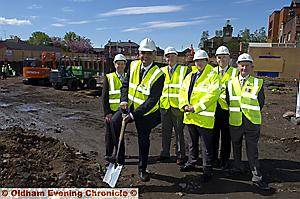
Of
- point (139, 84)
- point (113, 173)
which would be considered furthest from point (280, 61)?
point (113, 173)

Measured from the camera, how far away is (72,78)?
20109 millimetres

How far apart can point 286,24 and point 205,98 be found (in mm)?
49812

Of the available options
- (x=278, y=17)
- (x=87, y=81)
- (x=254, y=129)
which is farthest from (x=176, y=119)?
(x=278, y=17)

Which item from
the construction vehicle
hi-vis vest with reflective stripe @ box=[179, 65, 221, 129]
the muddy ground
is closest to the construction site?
the muddy ground

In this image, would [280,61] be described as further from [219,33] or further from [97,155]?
[219,33]

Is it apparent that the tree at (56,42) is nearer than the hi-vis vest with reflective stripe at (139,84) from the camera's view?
No

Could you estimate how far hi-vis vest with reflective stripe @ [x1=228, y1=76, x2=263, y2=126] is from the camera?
4.89m

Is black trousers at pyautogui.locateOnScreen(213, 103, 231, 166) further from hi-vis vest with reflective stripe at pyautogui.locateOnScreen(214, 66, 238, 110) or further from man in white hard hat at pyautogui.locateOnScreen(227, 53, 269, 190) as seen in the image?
man in white hard hat at pyautogui.locateOnScreen(227, 53, 269, 190)

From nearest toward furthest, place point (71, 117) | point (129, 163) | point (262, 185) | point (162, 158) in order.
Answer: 1. point (262, 185)
2. point (129, 163)
3. point (162, 158)
4. point (71, 117)


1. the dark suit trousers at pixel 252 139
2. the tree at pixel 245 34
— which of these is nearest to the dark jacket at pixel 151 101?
the dark suit trousers at pixel 252 139

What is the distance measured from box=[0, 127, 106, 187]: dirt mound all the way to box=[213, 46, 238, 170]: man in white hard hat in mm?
2144

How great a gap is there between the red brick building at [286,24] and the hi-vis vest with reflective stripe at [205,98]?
126ft

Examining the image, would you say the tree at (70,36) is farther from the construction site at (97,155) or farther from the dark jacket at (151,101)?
the dark jacket at (151,101)

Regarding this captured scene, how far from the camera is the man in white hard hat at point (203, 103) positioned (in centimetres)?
505
